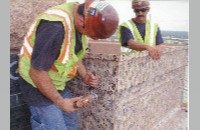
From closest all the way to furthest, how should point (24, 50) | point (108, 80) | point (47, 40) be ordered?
point (47, 40), point (24, 50), point (108, 80)

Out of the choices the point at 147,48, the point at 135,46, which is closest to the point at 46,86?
the point at 147,48

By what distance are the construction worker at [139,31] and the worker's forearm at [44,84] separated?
109cm

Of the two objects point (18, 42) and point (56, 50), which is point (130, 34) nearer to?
point (18, 42)

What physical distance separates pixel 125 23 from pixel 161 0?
39 cm

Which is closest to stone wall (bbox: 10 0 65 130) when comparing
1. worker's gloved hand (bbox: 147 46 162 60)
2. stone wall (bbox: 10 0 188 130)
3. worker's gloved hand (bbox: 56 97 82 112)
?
stone wall (bbox: 10 0 188 130)

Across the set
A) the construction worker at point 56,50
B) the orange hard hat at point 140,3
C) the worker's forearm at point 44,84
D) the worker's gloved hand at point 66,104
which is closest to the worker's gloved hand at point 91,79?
the construction worker at point 56,50

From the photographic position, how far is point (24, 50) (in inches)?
73.8

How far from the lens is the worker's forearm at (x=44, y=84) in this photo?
1.71 metres

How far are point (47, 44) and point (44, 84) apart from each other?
8.4 inches

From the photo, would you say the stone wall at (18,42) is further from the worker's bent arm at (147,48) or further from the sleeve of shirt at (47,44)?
the worker's bent arm at (147,48)

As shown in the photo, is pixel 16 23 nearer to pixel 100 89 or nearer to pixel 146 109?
pixel 100 89

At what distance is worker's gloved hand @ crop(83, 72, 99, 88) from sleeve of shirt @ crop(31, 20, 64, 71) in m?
0.47

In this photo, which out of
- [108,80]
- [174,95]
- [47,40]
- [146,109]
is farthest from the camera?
[174,95]

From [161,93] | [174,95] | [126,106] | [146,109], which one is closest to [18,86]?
[126,106]
